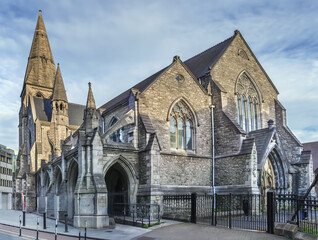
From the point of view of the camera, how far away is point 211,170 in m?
20.9

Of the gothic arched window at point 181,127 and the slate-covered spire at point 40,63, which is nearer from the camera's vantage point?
the gothic arched window at point 181,127

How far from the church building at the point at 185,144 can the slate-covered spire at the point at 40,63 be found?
2470 cm

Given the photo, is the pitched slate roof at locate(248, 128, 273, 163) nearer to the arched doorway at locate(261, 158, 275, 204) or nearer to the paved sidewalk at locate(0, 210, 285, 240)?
the arched doorway at locate(261, 158, 275, 204)

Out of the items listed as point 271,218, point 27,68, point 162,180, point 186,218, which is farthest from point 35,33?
point 271,218

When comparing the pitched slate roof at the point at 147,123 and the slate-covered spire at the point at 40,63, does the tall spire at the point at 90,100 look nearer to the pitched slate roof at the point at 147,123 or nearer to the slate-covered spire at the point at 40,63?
the pitched slate roof at the point at 147,123

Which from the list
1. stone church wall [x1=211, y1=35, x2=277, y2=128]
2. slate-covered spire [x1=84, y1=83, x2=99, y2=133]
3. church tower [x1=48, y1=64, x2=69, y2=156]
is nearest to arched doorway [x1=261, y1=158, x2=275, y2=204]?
stone church wall [x1=211, y1=35, x2=277, y2=128]

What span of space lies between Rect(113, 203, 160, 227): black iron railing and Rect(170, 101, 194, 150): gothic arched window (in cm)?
468

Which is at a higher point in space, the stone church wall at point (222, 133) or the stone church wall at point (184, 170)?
the stone church wall at point (222, 133)

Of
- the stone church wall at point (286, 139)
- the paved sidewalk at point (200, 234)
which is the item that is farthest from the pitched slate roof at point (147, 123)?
the stone church wall at point (286, 139)

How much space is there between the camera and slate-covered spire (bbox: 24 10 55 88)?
4888cm

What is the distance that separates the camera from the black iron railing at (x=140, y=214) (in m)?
14.5

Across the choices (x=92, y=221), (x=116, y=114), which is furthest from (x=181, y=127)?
(x=92, y=221)

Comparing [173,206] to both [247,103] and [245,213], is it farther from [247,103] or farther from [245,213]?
[247,103]

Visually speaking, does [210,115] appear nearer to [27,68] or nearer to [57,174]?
[57,174]
